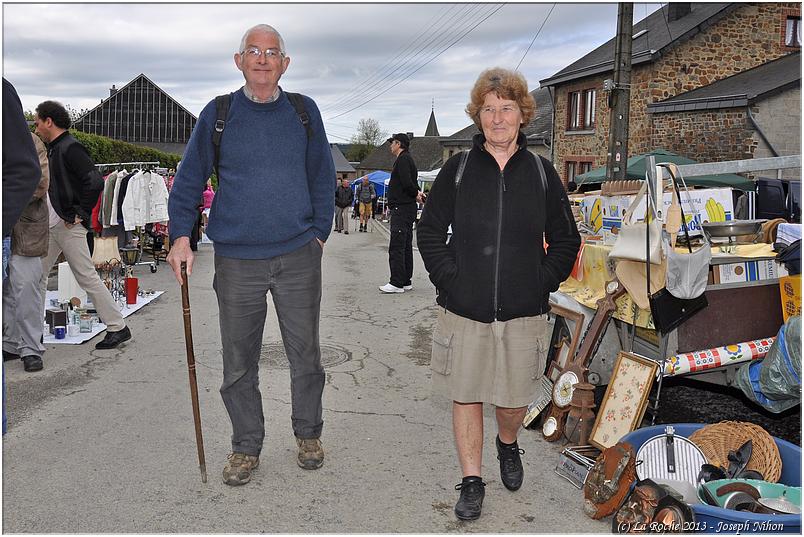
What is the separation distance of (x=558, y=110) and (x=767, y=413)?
24687mm

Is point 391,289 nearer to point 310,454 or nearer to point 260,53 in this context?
point 310,454

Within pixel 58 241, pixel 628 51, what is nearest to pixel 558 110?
pixel 628 51

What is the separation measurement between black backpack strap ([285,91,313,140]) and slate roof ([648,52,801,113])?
58.9 ft

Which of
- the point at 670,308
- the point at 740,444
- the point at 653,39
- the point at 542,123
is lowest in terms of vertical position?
the point at 740,444

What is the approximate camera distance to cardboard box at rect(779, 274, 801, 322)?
4.24m

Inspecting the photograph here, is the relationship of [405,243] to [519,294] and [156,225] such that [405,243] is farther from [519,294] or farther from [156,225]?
[519,294]

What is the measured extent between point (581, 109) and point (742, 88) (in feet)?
22.5

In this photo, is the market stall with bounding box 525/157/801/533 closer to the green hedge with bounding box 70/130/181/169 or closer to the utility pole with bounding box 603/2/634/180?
the utility pole with bounding box 603/2/634/180

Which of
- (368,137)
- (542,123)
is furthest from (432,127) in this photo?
(542,123)

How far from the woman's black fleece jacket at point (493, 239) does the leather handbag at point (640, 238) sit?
66 cm

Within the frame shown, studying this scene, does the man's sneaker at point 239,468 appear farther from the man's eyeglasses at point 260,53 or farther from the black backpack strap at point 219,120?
the man's eyeglasses at point 260,53

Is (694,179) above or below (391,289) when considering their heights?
above

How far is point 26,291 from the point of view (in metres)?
6.12

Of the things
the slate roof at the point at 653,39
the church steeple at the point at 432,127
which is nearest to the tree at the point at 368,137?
the church steeple at the point at 432,127
